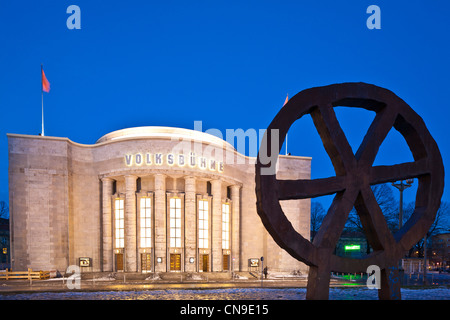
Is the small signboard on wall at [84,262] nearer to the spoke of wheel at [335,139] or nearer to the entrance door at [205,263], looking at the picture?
the entrance door at [205,263]

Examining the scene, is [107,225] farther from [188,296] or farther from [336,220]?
[336,220]

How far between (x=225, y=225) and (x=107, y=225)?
54.2 ft

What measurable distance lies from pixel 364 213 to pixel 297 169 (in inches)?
1693

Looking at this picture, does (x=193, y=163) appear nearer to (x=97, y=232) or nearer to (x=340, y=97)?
(x=97, y=232)

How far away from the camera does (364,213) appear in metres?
14.7

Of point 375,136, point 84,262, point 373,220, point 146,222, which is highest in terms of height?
point 375,136

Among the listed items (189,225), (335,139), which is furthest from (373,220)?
(189,225)

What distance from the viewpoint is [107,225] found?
1850 inches

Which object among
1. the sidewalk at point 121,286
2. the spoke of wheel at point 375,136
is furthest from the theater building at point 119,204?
the spoke of wheel at point 375,136

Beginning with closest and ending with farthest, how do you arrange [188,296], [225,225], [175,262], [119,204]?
1. [188,296]
2. [175,262]
3. [119,204]
4. [225,225]

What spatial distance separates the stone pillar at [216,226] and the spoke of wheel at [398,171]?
34985mm
